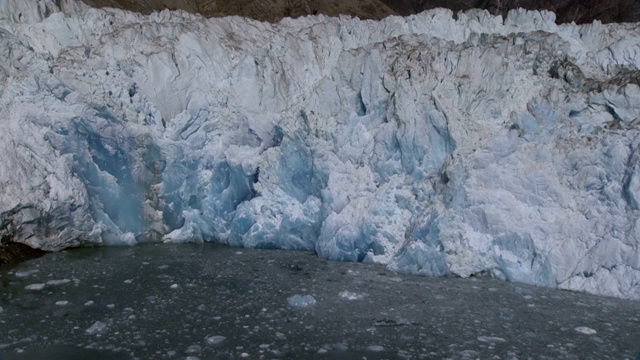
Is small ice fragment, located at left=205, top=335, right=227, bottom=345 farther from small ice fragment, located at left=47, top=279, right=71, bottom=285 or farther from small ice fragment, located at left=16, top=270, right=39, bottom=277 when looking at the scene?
small ice fragment, located at left=16, top=270, right=39, bottom=277

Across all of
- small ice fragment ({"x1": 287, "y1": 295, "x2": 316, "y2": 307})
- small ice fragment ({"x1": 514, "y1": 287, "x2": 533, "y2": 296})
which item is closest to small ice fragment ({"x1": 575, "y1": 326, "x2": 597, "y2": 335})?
small ice fragment ({"x1": 514, "y1": 287, "x2": 533, "y2": 296})

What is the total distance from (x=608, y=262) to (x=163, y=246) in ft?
18.1

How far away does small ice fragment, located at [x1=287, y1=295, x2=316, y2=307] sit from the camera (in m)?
6.62

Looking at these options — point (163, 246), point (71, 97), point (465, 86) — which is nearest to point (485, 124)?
point (465, 86)

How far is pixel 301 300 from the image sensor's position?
6.66 meters

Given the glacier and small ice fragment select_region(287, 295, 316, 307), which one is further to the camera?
the glacier

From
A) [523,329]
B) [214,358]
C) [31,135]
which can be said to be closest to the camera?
[214,358]

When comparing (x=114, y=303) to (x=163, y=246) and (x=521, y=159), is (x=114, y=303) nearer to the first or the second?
(x=163, y=246)

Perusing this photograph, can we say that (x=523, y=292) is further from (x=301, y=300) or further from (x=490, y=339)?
(x=301, y=300)

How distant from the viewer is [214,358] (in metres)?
5.37

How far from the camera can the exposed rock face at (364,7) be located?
35562mm

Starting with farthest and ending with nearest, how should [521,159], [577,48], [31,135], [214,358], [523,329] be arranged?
1. [577,48]
2. [31,135]
3. [521,159]
4. [523,329]
5. [214,358]

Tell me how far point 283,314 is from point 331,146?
10.3 feet

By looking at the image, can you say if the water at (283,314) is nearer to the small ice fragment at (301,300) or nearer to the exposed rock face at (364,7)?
the small ice fragment at (301,300)
